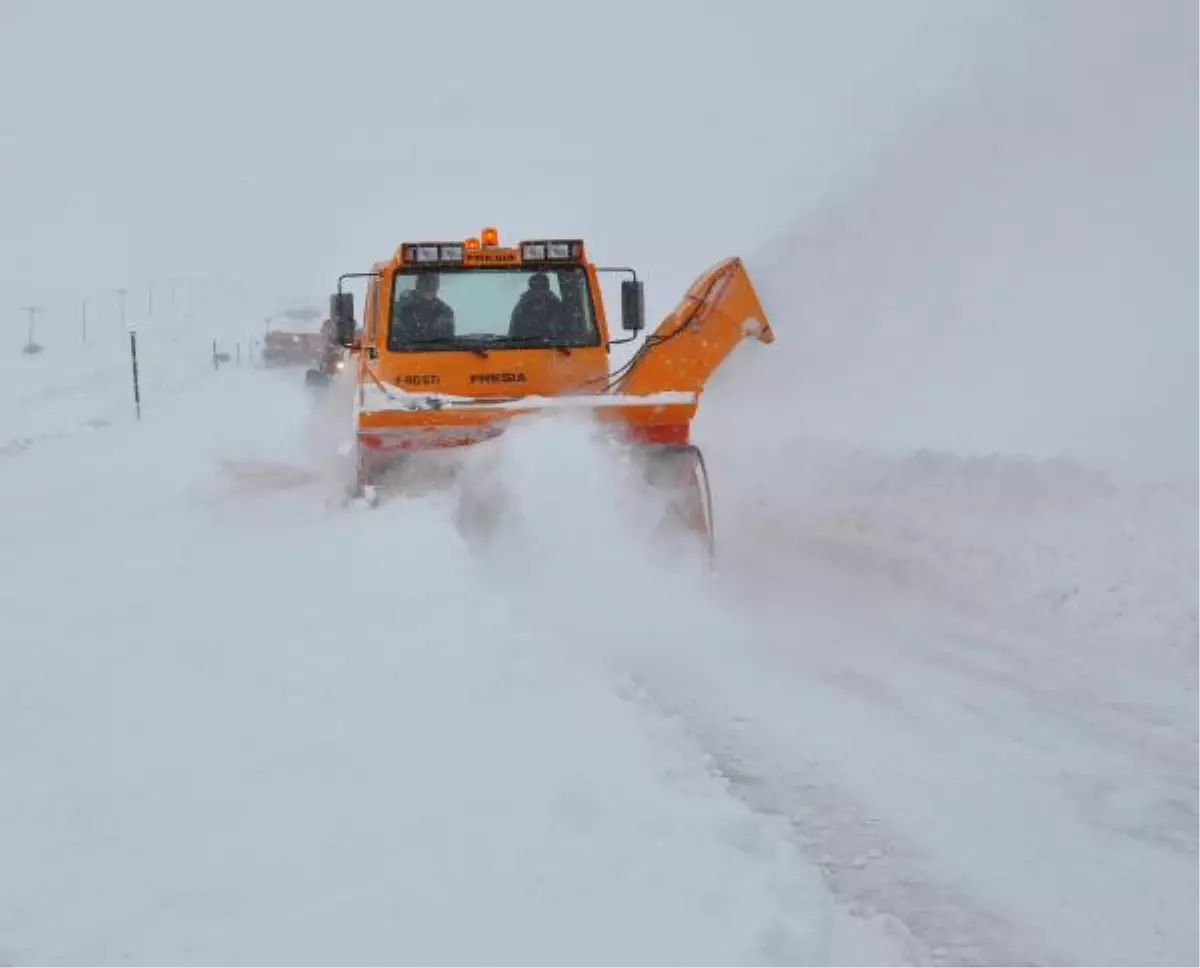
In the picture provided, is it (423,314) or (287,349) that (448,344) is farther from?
(287,349)

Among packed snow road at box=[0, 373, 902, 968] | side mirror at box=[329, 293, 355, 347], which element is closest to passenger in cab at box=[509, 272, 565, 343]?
side mirror at box=[329, 293, 355, 347]

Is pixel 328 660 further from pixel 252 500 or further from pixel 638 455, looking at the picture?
pixel 252 500

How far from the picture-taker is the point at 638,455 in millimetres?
7367

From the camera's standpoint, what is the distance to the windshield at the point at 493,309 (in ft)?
27.9

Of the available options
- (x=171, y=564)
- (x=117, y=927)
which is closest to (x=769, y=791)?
(x=117, y=927)

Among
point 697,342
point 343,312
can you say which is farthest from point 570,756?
point 343,312

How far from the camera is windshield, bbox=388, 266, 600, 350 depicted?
851 cm

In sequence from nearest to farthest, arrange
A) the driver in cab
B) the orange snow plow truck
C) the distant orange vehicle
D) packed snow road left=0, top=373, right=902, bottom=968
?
packed snow road left=0, top=373, right=902, bottom=968
the orange snow plow truck
the driver in cab
the distant orange vehicle

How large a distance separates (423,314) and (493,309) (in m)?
0.51

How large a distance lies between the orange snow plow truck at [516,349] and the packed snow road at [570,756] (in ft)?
1.59

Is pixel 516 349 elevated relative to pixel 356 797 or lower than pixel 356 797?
elevated

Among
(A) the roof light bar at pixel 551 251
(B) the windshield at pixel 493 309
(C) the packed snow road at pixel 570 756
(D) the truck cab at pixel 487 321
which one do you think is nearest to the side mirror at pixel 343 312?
(D) the truck cab at pixel 487 321

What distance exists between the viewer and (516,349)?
8.52 m

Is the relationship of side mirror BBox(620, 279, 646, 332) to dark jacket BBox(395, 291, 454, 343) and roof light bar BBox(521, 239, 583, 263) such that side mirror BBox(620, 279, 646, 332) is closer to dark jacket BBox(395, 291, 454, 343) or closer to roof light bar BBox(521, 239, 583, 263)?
roof light bar BBox(521, 239, 583, 263)
